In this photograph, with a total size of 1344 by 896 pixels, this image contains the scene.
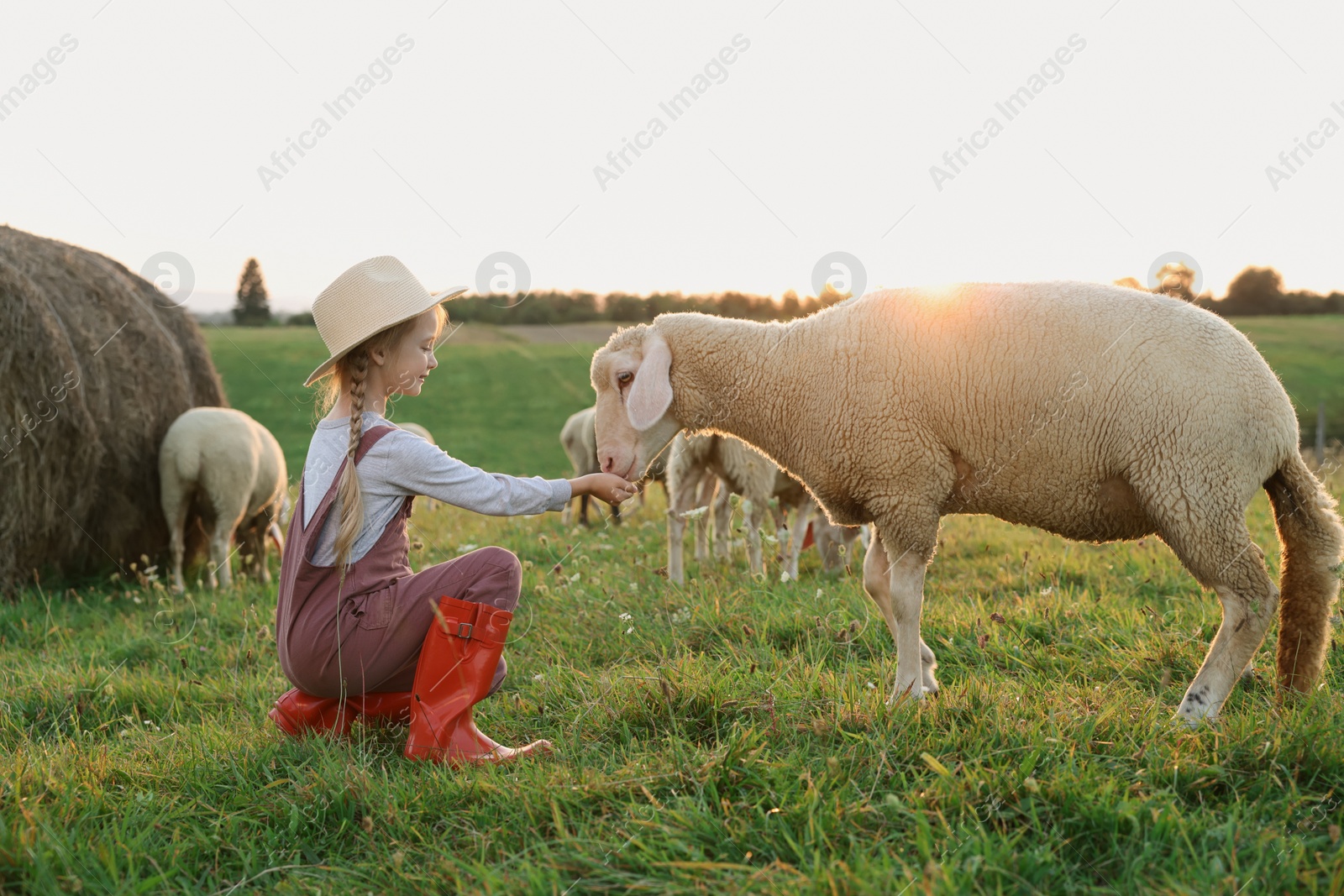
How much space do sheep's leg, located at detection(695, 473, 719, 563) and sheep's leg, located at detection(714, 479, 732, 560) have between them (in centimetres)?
9

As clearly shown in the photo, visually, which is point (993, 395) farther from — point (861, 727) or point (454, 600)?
point (454, 600)

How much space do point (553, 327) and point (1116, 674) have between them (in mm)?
42275

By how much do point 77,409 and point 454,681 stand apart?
17.6 feet

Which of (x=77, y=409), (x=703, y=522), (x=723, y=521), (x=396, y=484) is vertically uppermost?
(x=396, y=484)

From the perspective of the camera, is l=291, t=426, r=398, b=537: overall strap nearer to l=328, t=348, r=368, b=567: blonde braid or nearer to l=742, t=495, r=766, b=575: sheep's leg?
l=328, t=348, r=368, b=567: blonde braid

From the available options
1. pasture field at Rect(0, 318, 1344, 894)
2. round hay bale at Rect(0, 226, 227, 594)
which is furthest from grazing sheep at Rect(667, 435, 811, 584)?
round hay bale at Rect(0, 226, 227, 594)

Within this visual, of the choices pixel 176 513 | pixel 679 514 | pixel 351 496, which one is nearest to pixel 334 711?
pixel 351 496

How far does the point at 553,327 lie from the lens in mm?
44562

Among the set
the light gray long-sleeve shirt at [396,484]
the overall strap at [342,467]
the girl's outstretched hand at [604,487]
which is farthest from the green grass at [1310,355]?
the overall strap at [342,467]

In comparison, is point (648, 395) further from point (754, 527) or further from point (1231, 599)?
point (754, 527)

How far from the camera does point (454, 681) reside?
2975mm

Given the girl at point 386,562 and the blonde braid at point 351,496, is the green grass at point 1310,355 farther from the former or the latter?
the blonde braid at point 351,496

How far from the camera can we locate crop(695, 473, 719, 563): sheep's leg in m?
6.86

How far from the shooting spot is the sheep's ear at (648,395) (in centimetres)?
359
